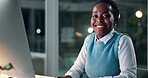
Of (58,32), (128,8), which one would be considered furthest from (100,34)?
Result: (128,8)

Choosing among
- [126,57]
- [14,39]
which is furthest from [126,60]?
[14,39]

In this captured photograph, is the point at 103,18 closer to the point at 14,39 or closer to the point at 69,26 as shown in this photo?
the point at 14,39

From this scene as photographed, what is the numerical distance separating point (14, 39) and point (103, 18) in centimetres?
42

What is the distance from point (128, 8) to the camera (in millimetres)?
4414

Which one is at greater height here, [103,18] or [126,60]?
[103,18]

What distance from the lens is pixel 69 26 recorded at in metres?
4.28

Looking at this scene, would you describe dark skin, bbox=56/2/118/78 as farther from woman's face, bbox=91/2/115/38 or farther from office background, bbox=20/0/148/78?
office background, bbox=20/0/148/78

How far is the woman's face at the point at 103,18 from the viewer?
4.16 feet

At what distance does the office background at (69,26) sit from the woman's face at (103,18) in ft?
8.14

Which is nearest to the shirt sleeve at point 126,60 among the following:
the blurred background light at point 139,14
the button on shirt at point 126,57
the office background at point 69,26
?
the button on shirt at point 126,57

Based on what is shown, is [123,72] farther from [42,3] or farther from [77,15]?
[77,15]

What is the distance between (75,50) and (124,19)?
2.90 feet

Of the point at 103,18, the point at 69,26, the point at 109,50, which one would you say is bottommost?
the point at 69,26

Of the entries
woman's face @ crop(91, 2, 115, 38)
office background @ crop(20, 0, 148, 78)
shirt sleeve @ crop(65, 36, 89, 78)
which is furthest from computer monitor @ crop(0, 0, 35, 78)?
office background @ crop(20, 0, 148, 78)
